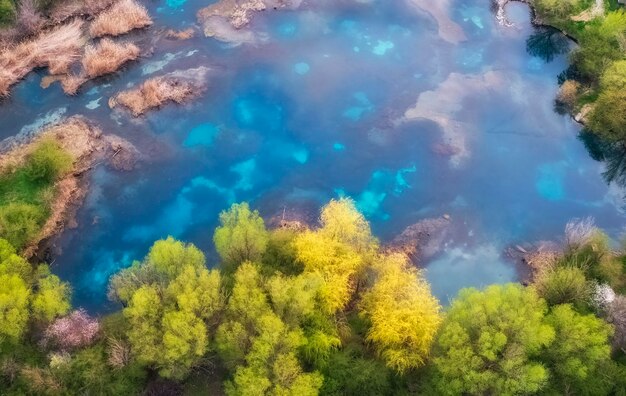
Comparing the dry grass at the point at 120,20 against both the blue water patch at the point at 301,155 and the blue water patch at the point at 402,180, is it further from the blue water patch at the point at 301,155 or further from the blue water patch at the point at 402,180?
the blue water patch at the point at 402,180

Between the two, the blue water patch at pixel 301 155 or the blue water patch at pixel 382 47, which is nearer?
the blue water patch at pixel 301 155

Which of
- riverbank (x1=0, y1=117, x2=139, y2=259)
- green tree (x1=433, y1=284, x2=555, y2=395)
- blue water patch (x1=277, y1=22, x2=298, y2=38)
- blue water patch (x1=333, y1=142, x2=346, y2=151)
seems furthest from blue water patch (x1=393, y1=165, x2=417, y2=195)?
riverbank (x1=0, y1=117, x2=139, y2=259)

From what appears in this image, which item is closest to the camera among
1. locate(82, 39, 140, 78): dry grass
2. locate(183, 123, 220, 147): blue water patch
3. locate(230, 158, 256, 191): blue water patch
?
locate(230, 158, 256, 191): blue water patch

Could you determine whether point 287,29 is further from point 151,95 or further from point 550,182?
point 550,182

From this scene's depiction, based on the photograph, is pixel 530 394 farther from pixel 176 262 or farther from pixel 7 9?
pixel 7 9

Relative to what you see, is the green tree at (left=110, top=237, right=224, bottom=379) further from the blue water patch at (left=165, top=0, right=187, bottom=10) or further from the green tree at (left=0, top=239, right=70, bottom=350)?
the blue water patch at (left=165, top=0, right=187, bottom=10)

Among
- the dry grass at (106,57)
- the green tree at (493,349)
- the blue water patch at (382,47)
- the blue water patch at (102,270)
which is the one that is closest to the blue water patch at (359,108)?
the blue water patch at (382,47)
